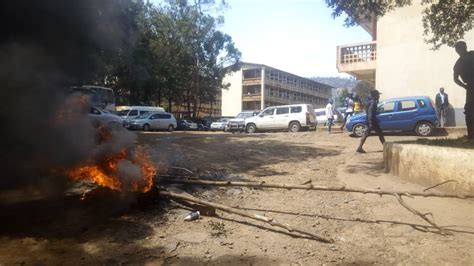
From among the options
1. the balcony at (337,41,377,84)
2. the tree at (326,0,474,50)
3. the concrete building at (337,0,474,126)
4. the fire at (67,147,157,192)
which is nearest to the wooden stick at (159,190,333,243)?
the fire at (67,147,157,192)

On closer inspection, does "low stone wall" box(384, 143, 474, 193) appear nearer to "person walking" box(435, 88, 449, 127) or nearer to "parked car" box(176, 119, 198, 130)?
"person walking" box(435, 88, 449, 127)

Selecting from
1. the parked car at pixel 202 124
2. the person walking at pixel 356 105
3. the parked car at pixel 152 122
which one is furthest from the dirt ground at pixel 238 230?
the parked car at pixel 202 124

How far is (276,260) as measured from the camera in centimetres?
429

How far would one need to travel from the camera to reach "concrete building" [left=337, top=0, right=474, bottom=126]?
17250mm

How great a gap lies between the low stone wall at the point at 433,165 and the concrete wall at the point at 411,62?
1158cm

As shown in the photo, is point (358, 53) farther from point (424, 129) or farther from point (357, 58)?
point (424, 129)

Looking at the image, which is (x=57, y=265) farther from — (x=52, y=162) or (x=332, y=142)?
(x=332, y=142)

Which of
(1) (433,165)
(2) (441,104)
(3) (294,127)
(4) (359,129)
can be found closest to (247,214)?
(1) (433,165)

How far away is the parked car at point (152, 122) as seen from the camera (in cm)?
2667

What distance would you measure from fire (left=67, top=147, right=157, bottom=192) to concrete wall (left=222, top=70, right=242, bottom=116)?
55848mm

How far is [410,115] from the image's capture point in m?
15.0

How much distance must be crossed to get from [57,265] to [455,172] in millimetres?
6179

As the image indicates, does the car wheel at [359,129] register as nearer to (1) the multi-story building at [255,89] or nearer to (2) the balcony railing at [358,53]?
(2) the balcony railing at [358,53]

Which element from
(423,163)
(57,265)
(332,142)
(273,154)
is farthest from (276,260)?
(332,142)
